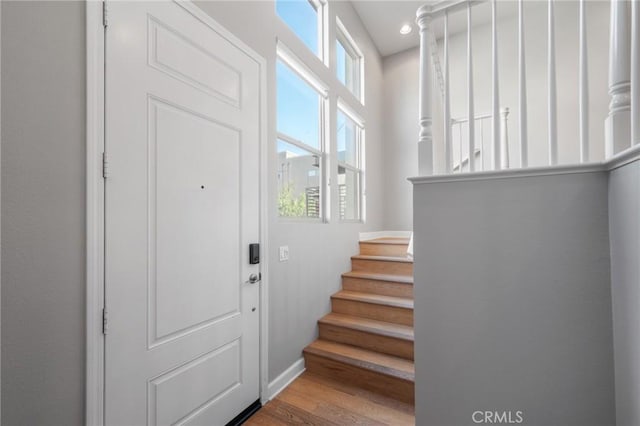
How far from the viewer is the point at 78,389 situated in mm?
1059

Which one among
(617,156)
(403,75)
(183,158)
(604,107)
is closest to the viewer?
(617,156)

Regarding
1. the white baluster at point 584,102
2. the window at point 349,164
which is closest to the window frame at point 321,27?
the window at point 349,164

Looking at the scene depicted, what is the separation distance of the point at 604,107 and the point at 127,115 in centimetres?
492

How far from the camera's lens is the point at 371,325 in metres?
2.45

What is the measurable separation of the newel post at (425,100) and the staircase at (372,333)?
148 cm

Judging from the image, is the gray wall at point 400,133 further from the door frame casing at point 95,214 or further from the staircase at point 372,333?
the door frame casing at point 95,214

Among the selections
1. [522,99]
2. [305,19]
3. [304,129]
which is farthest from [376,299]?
[305,19]

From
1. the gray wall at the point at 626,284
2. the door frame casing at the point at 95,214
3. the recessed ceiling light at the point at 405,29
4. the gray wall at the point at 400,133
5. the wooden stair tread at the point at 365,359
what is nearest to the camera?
the gray wall at the point at 626,284

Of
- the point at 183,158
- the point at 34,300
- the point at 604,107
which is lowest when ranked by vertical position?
the point at 34,300

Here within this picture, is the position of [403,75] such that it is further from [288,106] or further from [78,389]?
[78,389]

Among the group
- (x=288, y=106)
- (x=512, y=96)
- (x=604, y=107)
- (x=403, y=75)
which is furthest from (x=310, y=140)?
(x=604, y=107)

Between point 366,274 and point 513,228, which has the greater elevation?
point 513,228

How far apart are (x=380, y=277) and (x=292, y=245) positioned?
1.09m

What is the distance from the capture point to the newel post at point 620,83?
0.98m
